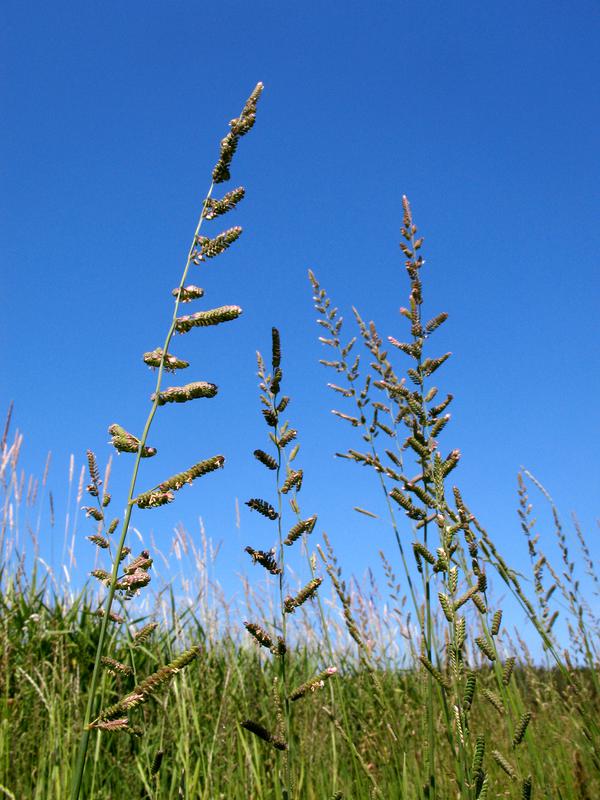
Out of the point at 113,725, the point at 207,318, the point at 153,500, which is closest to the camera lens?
the point at 113,725

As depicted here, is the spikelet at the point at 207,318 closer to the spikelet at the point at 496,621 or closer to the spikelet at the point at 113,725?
the spikelet at the point at 113,725

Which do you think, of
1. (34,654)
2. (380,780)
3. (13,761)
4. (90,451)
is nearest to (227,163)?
(90,451)

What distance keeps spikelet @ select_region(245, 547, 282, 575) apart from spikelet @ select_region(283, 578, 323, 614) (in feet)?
0.20

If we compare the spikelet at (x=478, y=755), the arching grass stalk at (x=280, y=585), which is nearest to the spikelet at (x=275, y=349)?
the arching grass stalk at (x=280, y=585)

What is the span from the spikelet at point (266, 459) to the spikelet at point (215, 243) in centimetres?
47

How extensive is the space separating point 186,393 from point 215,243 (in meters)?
0.30

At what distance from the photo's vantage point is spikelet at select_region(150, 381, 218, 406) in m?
1.14

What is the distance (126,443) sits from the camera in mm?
1124

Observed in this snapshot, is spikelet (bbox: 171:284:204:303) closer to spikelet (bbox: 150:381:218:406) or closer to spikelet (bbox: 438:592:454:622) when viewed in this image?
spikelet (bbox: 150:381:218:406)

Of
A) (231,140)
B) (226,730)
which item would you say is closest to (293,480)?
(231,140)

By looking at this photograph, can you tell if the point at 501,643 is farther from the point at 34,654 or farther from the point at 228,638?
the point at 34,654

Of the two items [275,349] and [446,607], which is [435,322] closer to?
[275,349]

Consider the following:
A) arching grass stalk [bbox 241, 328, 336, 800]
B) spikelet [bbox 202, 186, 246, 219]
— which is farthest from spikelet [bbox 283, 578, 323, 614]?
spikelet [bbox 202, 186, 246, 219]

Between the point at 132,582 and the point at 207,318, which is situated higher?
the point at 207,318
